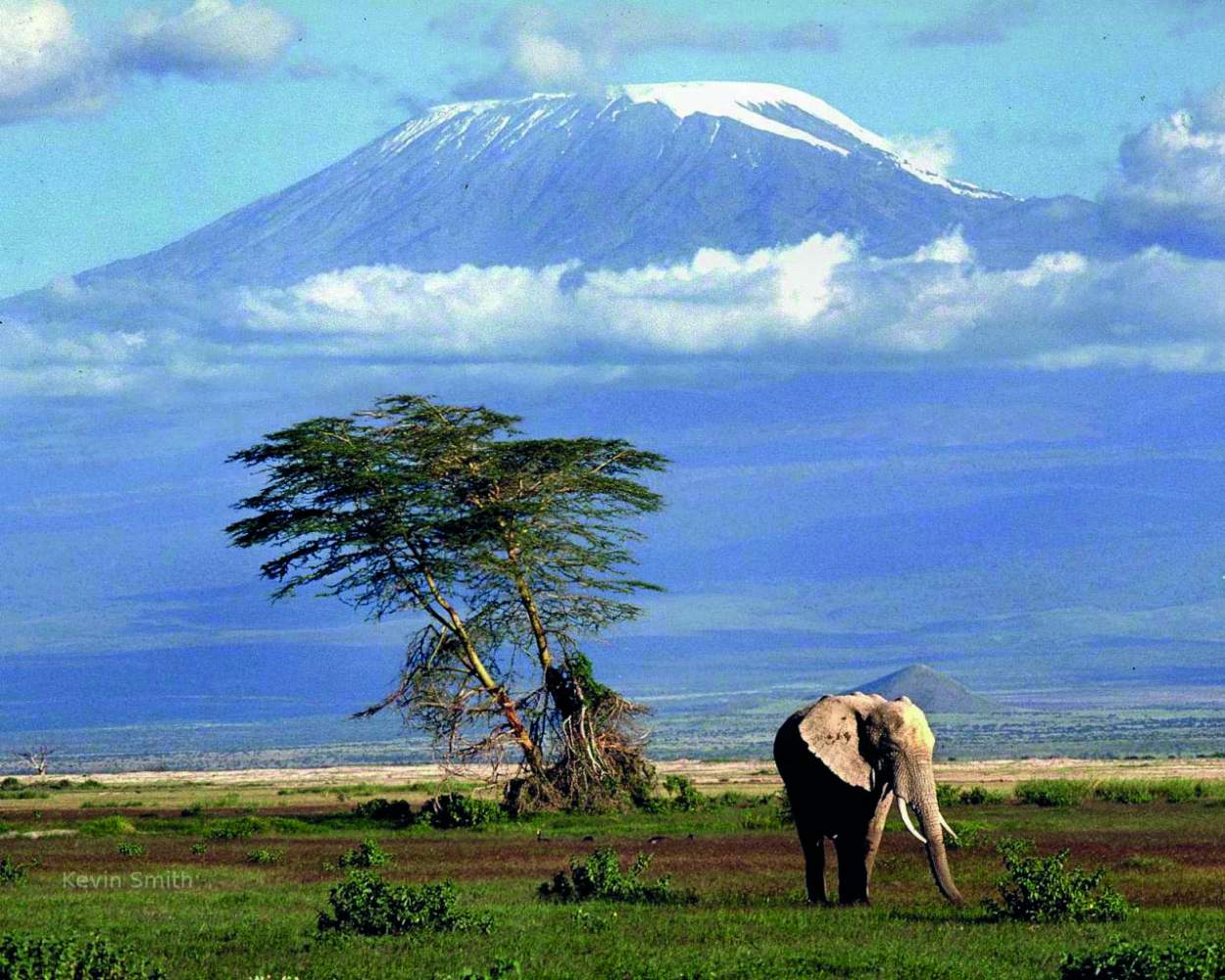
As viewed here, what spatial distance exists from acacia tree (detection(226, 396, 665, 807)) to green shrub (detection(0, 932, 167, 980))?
33.4 m

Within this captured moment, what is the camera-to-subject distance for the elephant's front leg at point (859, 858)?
2889 cm

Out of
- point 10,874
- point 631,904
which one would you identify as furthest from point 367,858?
point 631,904

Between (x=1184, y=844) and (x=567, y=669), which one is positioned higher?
(x=567, y=669)

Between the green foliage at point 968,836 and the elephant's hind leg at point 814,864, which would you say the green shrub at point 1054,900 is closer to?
the elephant's hind leg at point 814,864

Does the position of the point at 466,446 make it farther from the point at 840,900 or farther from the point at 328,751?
the point at 328,751

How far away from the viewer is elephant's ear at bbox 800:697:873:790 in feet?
94.0

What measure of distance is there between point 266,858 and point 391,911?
1455cm

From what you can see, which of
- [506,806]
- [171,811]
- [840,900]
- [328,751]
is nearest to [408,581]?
[506,806]

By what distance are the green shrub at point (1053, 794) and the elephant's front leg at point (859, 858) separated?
85.3ft

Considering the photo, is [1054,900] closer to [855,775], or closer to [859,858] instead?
[859,858]

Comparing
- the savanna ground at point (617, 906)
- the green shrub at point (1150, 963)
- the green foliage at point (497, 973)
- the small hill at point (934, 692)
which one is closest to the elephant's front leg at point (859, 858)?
the savanna ground at point (617, 906)

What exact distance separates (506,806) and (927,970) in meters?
33.5

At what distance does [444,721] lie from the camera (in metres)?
56.1

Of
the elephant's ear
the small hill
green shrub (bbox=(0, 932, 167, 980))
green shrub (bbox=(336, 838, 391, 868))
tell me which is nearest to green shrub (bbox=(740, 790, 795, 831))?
green shrub (bbox=(336, 838, 391, 868))
